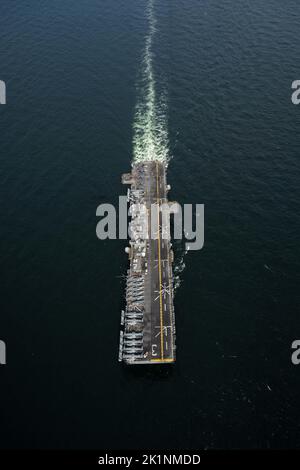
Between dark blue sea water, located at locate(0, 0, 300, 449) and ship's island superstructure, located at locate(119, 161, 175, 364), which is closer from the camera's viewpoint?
dark blue sea water, located at locate(0, 0, 300, 449)

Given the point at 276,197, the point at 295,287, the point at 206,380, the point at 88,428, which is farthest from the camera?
the point at 276,197

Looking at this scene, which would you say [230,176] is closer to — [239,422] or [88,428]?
[239,422]

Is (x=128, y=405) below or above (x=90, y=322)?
below

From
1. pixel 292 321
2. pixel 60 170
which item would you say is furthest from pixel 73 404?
pixel 60 170

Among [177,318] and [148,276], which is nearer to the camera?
[177,318]

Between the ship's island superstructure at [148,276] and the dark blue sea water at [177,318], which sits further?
the ship's island superstructure at [148,276]

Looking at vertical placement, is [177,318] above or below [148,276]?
below
